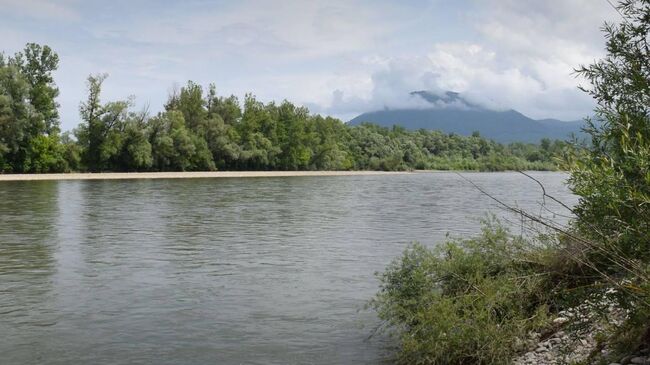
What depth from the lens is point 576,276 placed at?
10078mm

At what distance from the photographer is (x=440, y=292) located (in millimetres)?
12359

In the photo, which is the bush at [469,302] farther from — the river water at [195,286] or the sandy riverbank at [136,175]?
the sandy riverbank at [136,175]

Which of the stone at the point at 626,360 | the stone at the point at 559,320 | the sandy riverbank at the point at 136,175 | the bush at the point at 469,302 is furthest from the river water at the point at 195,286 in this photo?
the sandy riverbank at the point at 136,175

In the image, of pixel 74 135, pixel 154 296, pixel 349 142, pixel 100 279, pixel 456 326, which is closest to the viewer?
pixel 456 326

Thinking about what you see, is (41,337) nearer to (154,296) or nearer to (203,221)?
(154,296)

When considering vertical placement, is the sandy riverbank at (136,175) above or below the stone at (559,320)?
above

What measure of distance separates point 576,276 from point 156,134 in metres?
105

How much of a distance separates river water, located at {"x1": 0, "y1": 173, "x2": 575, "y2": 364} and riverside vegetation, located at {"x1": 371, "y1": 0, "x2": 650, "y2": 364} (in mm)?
1375

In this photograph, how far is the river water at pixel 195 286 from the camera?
11.9 meters

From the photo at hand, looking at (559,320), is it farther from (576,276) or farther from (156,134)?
(156,134)

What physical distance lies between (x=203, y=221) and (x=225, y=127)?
92.1 meters

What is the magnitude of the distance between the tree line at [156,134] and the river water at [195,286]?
191ft

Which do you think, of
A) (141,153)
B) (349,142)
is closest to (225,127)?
(141,153)

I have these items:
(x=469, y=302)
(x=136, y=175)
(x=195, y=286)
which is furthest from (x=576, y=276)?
(x=136, y=175)
